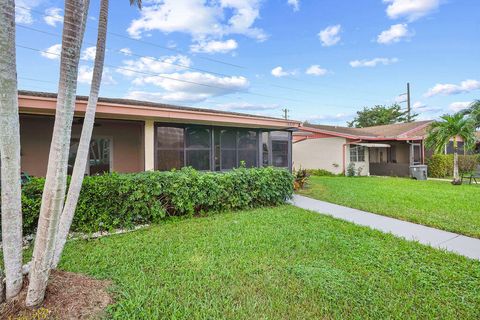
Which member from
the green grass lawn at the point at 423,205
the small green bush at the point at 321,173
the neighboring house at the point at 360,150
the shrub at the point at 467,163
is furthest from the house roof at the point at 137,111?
the shrub at the point at 467,163

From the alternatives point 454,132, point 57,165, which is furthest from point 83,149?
point 454,132

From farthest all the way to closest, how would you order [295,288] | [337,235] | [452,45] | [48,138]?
[452,45], [48,138], [337,235], [295,288]

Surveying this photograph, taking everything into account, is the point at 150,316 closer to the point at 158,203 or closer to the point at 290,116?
the point at 158,203

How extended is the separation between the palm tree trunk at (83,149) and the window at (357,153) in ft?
55.4

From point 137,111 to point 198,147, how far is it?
104 inches

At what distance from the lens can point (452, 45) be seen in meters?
12.5

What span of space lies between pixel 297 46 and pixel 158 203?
13.6 metres

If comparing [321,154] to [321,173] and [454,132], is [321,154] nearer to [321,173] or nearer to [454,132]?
[321,173]

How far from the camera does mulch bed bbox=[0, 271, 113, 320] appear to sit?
226 cm

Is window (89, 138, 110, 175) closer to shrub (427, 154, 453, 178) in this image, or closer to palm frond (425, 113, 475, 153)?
palm frond (425, 113, 475, 153)

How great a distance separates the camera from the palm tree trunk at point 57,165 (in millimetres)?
2262

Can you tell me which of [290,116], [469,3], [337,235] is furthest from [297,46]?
[290,116]

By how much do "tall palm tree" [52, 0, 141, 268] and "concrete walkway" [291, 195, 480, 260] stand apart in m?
5.62

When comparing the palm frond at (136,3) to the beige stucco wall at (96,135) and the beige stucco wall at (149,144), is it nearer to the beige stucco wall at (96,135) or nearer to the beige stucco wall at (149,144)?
the beige stucco wall at (149,144)
